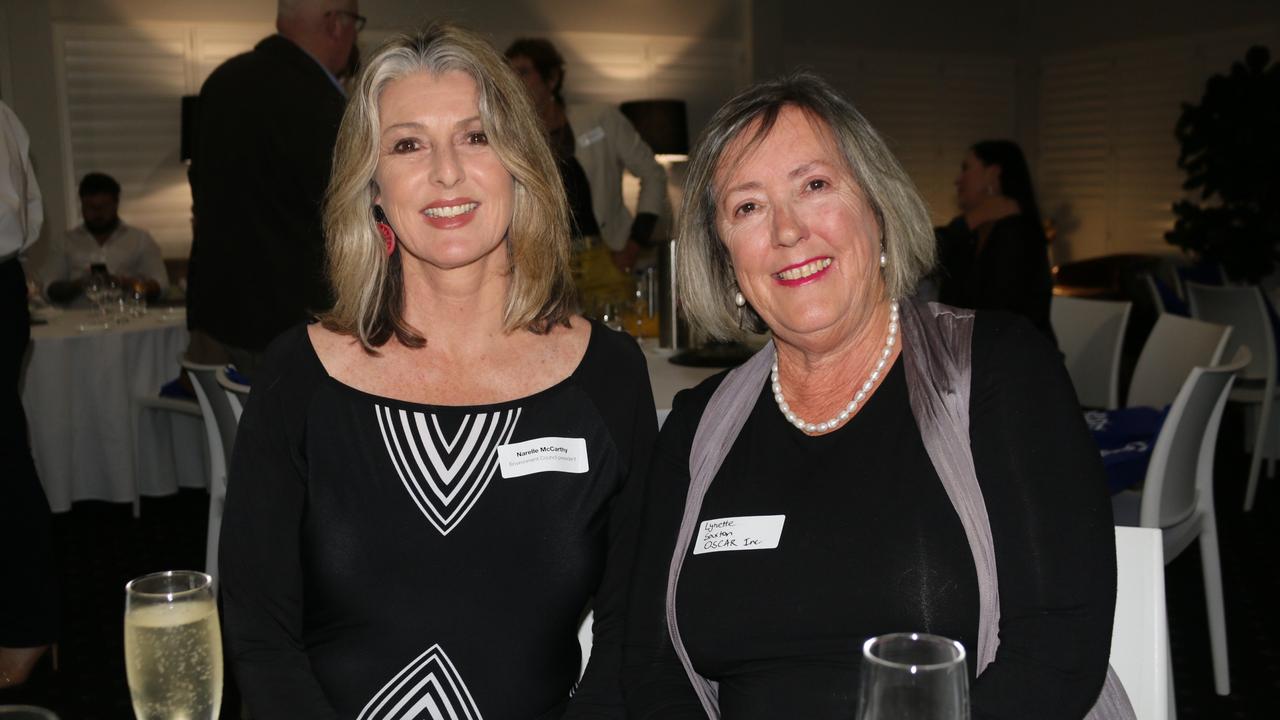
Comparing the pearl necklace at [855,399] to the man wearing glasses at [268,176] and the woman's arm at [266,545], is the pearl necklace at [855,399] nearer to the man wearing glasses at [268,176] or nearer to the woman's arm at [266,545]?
the woman's arm at [266,545]

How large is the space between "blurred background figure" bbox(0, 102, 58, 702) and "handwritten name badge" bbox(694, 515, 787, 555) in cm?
242

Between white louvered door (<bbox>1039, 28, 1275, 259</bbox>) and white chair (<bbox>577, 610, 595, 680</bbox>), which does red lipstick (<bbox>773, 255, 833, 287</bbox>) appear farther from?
white louvered door (<bbox>1039, 28, 1275, 259</bbox>)

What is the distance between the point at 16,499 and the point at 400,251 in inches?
80.0

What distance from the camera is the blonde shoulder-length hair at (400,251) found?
173 centimetres

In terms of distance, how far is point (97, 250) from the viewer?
715 cm

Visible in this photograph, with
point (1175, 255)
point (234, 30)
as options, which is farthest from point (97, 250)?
point (1175, 255)

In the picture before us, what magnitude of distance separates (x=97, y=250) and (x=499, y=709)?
6.41 m

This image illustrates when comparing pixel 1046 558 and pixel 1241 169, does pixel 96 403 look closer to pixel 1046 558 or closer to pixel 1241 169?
pixel 1046 558

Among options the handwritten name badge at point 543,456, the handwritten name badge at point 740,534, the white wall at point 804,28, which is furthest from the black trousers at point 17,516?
the white wall at point 804,28

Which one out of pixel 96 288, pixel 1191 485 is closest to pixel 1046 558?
pixel 1191 485

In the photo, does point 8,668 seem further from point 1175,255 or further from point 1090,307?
point 1175,255

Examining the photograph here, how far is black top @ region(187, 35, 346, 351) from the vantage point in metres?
3.43

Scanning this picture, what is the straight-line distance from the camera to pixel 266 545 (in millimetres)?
1657

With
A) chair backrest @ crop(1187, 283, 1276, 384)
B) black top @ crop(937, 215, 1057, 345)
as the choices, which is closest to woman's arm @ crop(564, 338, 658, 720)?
black top @ crop(937, 215, 1057, 345)
